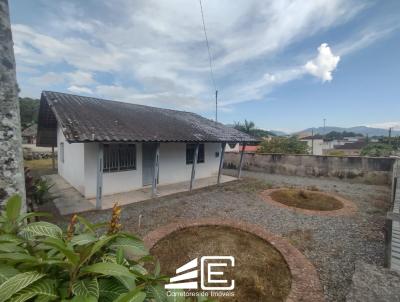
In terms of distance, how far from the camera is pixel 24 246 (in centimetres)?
127

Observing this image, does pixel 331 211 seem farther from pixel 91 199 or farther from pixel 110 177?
pixel 91 199

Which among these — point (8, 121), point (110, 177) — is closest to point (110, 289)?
point (8, 121)

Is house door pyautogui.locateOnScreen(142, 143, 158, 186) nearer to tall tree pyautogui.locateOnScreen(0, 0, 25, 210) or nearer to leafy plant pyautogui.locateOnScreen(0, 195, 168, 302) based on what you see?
tall tree pyautogui.locateOnScreen(0, 0, 25, 210)

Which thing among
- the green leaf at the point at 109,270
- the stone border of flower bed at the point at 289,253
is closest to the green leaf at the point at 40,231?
the green leaf at the point at 109,270

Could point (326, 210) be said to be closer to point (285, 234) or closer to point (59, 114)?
point (285, 234)

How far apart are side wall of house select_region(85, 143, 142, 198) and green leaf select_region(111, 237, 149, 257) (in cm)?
766

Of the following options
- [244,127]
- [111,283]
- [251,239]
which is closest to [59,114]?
[251,239]

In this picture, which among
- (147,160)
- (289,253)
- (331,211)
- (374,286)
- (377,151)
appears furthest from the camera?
(377,151)

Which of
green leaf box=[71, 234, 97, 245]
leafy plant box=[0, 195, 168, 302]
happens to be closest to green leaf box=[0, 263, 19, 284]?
leafy plant box=[0, 195, 168, 302]

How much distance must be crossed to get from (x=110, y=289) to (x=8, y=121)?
2017 mm

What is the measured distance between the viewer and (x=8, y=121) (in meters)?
2.09

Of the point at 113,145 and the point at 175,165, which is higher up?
the point at 113,145

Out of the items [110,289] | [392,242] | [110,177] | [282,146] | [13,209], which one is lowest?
[392,242]

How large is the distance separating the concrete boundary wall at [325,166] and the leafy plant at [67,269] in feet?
46.7
